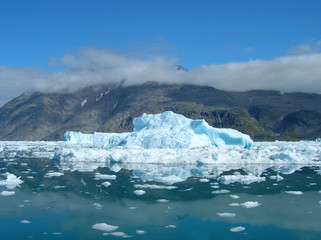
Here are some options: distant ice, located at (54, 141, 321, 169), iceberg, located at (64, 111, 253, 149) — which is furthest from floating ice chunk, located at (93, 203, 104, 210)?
iceberg, located at (64, 111, 253, 149)

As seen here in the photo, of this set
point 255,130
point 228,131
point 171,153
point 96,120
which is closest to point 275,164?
point 171,153

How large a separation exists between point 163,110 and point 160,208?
424ft

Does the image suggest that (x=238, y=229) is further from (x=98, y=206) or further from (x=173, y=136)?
(x=173, y=136)

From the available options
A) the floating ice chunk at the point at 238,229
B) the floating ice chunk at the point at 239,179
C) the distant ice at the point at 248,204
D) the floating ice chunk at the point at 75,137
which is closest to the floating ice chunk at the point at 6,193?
the distant ice at the point at 248,204

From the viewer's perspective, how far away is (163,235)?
6.61 meters

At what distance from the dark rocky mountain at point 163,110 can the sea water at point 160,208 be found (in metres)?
90.3

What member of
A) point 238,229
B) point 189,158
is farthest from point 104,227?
point 189,158

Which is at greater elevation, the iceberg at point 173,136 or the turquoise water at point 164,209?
the iceberg at point 173,136

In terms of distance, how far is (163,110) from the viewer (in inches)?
5418

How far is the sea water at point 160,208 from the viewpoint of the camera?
6844 mm

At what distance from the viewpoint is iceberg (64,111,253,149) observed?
1156 inches

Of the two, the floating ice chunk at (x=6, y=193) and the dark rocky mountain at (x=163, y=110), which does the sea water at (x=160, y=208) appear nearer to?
the floating ice chunk at (x=6, y=193)

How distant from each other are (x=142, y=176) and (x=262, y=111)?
158 metres

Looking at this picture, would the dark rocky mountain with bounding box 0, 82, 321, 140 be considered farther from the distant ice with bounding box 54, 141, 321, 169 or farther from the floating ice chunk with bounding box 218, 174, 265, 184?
the floating ice chunk with bounding box 218, 174, 265, 184
